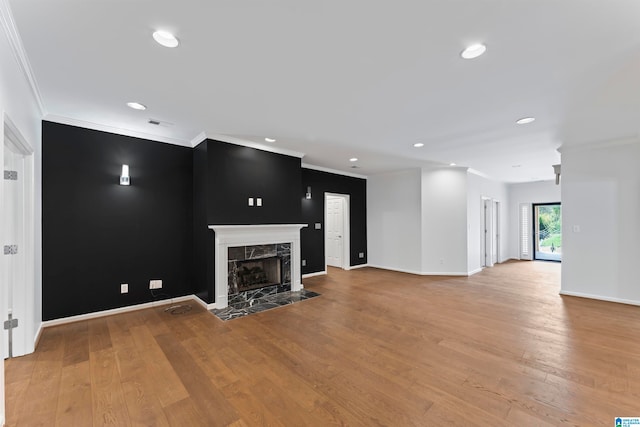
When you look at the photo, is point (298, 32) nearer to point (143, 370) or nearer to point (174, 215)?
point (143, 370)

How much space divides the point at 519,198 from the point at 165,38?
10606 millimetres

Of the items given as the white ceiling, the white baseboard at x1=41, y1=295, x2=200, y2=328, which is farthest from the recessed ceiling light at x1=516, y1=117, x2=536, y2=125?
the white baseboard at x1=41, y1=295, x2=200, y2=328

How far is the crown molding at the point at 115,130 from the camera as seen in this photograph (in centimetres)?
340

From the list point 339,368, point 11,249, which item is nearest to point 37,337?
point 11,249

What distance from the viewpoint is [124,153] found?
12.7ft

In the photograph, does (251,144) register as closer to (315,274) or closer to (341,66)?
(341,66)

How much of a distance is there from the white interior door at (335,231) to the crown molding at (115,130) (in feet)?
13.6

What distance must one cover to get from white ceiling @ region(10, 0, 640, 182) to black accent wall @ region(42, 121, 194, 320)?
0.44 meters

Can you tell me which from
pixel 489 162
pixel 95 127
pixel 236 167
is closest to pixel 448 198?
pixel 489 162

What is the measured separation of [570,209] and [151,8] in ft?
21.0

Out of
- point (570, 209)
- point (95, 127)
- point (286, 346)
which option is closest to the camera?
point (286, 346)

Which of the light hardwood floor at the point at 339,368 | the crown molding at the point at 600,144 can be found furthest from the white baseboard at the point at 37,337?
the crown molding at the point at 600,144

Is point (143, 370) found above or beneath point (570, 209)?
beneath

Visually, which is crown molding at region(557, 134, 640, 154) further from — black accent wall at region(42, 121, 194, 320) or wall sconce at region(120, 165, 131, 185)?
wall sconce at region(120, 165, 131, 185)
